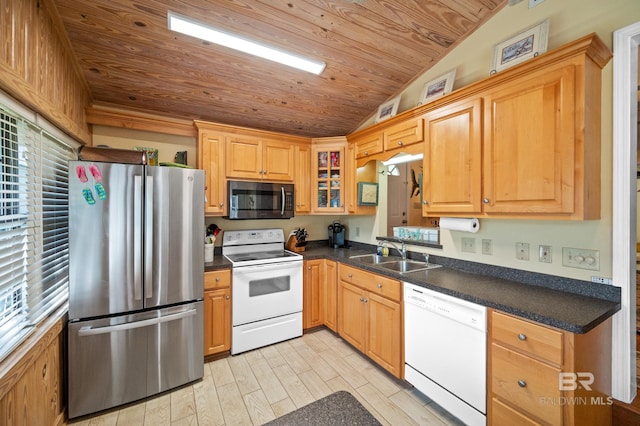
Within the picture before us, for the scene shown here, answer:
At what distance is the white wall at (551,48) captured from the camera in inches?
59.7

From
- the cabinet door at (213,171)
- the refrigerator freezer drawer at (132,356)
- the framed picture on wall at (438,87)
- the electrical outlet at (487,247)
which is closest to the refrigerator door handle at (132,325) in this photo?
the refrigerator freezer drawer at (132,356)

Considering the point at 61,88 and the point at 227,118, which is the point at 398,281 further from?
the point at 61,88

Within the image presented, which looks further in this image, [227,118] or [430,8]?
[227,118]

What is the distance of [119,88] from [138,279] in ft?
5.66

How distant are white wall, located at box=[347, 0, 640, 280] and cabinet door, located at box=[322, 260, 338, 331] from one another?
109 cm

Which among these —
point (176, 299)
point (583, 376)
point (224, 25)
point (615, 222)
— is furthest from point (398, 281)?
point (224, 25)

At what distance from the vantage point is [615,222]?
4.87 feet

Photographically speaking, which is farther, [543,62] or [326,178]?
[326,178]

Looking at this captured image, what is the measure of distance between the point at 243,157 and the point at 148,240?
130 cm

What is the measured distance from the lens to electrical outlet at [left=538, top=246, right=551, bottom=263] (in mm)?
1750

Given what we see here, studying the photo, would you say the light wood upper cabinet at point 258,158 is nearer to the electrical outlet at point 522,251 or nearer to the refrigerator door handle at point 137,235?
the refrigerator door handle at point 137,235

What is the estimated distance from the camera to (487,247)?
2080 mm

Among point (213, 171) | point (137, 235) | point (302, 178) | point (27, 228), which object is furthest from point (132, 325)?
point (302, 178)

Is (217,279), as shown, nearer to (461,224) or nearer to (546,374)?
(461,224)
